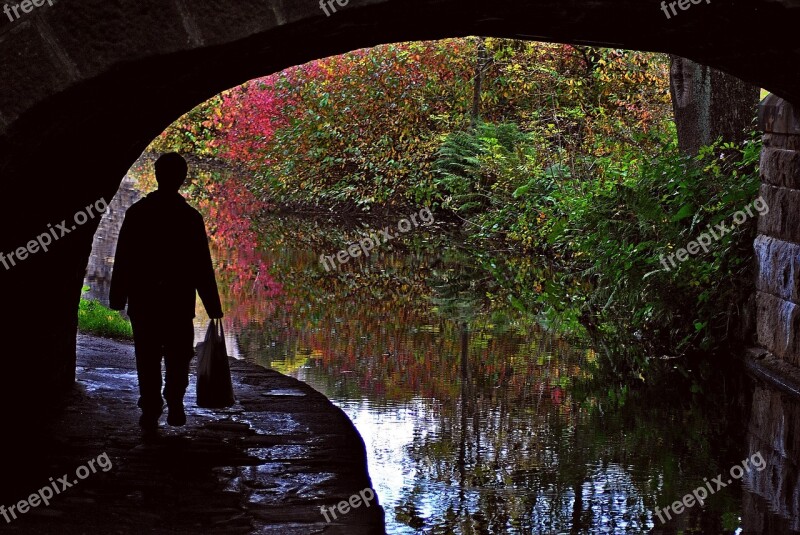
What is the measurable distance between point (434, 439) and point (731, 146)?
17.4ft

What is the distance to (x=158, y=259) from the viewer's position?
6.87 meters

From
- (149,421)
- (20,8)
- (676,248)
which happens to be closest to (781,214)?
(676,248)

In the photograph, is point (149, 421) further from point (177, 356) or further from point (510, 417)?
point (510, 417)

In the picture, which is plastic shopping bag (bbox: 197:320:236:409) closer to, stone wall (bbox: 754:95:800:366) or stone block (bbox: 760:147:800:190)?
stone wall (bbox: 754:95:800:366)

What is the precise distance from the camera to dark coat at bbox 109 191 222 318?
6863 mm

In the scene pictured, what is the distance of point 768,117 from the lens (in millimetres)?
10094

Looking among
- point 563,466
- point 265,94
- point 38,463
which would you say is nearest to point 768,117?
point 563,466

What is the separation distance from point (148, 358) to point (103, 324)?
4.88m

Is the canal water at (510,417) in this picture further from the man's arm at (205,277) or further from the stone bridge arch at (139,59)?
the stone bridge arch at (139,59)

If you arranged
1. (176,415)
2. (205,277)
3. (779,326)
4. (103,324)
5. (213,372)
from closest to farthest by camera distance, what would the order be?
(205,277) → (176,415) → (213,372) → (779,326) → (103,324)

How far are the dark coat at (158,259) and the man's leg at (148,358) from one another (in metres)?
0.07

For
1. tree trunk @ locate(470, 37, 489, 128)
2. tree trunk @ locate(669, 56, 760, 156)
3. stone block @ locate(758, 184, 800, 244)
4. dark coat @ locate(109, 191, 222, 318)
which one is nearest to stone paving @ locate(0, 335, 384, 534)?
dark coat @ locate(109, 191, 222, 318)

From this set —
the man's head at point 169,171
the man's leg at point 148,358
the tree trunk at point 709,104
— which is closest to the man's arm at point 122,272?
the man's leg at point 148,358

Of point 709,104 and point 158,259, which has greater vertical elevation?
point 709,104
